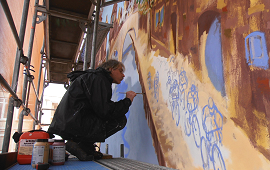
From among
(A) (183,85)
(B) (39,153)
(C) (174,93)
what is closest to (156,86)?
(C) (174,93)

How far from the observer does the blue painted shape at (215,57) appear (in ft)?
4.11

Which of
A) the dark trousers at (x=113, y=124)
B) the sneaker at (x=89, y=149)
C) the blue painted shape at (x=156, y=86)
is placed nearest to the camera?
the sneaker at (x=89, y=149)

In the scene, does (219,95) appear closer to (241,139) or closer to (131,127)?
(241,139)

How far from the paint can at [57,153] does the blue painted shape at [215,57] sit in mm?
1266

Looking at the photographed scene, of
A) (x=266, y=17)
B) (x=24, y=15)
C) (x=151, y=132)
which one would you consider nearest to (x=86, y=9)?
(x=24, y=15)

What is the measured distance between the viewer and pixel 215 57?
131cm

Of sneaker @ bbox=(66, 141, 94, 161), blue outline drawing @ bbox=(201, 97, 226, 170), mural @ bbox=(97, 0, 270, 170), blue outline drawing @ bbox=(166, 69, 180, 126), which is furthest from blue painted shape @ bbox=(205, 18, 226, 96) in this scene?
sneaker @ bbox=(66, 141, 94, 161)

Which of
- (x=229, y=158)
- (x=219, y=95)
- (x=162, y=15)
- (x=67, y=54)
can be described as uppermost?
(x=67, y=54)

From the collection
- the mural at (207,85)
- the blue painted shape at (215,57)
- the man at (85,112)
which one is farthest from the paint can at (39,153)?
the blue painted shape at (215,57)

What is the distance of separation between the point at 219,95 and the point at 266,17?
19.2 inches

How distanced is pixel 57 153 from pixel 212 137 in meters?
1.16

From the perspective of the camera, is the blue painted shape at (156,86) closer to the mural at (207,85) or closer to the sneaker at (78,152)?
the mural at (207,85)

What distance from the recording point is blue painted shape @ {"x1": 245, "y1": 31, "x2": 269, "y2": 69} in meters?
1.01

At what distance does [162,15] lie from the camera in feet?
6.80
